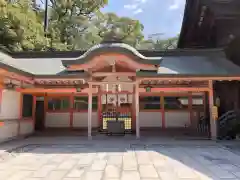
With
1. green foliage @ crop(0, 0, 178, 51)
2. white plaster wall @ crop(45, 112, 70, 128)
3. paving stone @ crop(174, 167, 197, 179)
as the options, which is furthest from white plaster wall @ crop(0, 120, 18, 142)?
paving stone @ crop(174, 167, 197, 179)

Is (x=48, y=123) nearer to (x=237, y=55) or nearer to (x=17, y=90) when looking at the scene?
(x=17, y=90)

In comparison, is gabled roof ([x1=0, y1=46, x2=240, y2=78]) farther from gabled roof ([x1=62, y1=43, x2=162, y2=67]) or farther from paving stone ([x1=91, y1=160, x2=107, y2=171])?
paving stone ([x1=91, y1=160, x2=107, y2=171])

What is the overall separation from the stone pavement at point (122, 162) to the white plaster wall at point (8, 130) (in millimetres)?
1078

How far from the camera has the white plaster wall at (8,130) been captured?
24.6 feet

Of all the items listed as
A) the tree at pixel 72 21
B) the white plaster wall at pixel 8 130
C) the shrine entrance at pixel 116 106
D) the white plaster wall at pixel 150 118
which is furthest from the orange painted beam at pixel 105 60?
the tree at pixel 72 21

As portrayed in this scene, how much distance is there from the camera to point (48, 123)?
1127 centimetres

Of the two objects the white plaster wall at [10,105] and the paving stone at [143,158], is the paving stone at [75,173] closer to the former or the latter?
the paving stone at [143,158]

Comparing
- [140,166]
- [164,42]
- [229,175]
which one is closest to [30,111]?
[140,166]

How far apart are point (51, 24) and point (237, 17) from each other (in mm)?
17869

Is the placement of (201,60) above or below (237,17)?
below

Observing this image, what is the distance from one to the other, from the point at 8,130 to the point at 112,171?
5.27 meters

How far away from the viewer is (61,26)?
2175 cm

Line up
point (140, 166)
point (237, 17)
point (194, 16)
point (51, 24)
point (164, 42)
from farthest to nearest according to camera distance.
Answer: point (164, 42), point (51, 24), point (194, 16), point (237, 17), point (140, 166)

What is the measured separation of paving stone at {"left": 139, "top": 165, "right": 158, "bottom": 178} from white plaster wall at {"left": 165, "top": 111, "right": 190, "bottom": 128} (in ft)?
21.4
